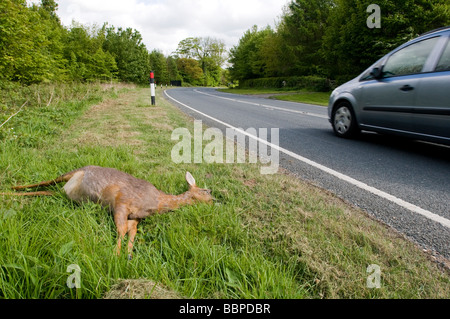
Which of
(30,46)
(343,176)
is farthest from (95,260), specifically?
(30,46)

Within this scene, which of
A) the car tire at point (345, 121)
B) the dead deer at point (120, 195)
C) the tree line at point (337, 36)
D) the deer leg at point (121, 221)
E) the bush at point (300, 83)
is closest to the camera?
the deer leg at point (121, 221)

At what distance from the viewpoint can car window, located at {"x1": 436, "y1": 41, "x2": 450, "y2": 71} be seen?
130 inches

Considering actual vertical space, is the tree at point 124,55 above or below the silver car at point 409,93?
above

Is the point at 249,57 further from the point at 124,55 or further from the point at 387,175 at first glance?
the point at 387,175

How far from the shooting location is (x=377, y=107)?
4.25m

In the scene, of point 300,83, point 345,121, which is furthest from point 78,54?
point 345,121

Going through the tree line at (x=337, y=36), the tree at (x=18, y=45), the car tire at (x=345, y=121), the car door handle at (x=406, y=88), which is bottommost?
the car tire at (x=345, y=121)

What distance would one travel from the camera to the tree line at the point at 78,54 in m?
11.3

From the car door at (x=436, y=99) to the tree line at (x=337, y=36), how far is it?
1731 cm

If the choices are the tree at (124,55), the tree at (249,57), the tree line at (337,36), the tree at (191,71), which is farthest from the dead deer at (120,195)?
the tree at (191,71)

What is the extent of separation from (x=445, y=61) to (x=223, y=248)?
391 centimetres

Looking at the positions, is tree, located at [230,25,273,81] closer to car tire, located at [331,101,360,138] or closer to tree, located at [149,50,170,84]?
tree, located at [149,50,170,84]

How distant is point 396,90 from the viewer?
3.91m

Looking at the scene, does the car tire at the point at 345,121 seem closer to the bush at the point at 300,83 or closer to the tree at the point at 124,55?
the bush at the point at 300,83
